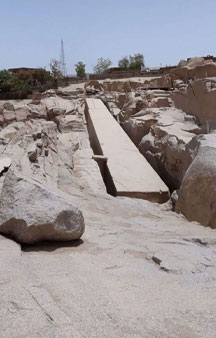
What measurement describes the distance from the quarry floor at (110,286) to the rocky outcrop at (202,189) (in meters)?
0.71

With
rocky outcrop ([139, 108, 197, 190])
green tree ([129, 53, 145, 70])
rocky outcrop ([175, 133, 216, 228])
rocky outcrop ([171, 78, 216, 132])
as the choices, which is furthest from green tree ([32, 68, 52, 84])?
rocky outcrop ([175, 133, 216, 228])

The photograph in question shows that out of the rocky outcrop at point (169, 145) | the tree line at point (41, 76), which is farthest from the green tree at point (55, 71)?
the rocky outcrop at point (169, 145)

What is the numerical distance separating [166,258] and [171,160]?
14.1ft

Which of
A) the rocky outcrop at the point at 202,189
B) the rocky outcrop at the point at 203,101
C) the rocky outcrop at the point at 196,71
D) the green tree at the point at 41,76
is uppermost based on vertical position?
the green tree at the point at 41,76

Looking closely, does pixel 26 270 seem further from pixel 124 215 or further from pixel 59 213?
pixel 124 215

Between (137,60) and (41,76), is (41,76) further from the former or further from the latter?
(137,60)

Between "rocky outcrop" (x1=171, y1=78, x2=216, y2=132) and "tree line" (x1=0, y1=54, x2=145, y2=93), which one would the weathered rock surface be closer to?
"rocky outcrop" (x1=171, y1=78, x2=216, y2=132)

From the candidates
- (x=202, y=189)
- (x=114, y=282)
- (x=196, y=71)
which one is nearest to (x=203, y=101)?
(x=202, y=189)

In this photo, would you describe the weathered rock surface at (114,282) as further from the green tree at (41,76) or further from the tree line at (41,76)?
the green tree at (41,76)

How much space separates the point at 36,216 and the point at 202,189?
7.09 feet

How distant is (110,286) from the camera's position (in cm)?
202

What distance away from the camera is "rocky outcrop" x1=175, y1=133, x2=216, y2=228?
12.9 ft

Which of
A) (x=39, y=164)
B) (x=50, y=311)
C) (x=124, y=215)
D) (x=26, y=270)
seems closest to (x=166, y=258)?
(x=26, y=270)

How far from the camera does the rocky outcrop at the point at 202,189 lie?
393 cm
